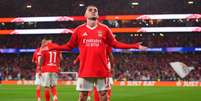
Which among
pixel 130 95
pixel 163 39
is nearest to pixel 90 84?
pixel 130 95

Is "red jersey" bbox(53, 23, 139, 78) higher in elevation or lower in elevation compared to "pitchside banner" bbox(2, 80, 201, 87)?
higher

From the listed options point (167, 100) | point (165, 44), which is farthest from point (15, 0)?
point (167, 100)

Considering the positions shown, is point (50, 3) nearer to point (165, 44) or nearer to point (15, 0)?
point (15, 0)

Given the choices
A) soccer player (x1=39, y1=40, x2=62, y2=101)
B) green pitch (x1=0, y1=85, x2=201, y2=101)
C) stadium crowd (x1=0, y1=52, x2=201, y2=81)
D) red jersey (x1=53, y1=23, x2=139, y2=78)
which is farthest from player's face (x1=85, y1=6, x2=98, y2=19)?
stadium crowd (x1=0, y1=52, x2=201, y2=81)

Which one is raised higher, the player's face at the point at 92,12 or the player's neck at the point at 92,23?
the player's face at the point at 92,12

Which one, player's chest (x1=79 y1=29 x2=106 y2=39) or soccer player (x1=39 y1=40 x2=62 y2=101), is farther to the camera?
soccer player (x1=39 y1=40 x2=62 y2=101)

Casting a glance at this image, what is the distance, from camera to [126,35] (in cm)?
6125

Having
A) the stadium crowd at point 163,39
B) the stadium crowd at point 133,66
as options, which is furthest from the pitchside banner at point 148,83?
the stadium crowd at point 163,39

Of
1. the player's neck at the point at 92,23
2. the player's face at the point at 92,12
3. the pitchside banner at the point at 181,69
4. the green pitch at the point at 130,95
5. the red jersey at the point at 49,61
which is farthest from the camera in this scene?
the pitchside banner at the point at 181,69

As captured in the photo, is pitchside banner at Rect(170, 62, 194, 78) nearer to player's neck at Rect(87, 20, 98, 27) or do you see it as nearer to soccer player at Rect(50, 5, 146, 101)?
soccer player at Rect(50, 5, 146, 101)

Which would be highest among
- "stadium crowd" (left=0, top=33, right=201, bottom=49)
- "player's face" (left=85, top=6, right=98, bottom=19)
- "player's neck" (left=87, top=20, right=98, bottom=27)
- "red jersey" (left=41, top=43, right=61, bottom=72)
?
"player's face" (left=85, top=6, right=98, bottom=19)

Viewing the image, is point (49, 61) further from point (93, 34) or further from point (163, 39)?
point (163, 39)

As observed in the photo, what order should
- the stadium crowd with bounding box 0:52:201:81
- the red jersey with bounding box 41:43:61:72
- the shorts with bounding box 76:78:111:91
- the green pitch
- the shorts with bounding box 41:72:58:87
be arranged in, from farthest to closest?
1. the stadium crowd with bounding box 0:52:201:81
2. the green pitch
3. the red jersey with bounding box 41:43:61:72
4. the shorts with bounding box 41:72:58:87
5. the shorts with bounding box 76:78:111:91

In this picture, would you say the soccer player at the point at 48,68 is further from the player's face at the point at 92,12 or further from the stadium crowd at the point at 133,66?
the stadium crowd at the point at 133,66
